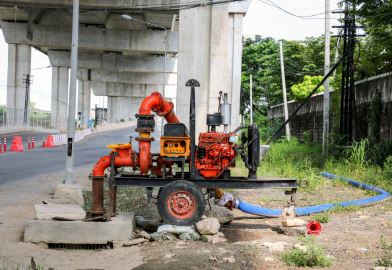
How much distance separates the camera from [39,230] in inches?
343

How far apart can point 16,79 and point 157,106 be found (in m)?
45.3

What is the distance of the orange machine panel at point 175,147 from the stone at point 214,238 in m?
1.61

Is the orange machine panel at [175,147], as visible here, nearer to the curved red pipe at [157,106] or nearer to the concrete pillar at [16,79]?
the curved red pipe at [157,106]

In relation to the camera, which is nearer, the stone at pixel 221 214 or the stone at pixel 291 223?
the stone at pixel 291 223

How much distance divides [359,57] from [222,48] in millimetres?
6459

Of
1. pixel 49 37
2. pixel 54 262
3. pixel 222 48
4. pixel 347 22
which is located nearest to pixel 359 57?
pixel 347 22

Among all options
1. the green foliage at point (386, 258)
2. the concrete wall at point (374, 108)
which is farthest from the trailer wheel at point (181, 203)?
the concrete wall at point (374, 108)

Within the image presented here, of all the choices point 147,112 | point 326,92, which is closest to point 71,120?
Answer: point 147,112

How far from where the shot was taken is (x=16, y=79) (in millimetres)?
51812

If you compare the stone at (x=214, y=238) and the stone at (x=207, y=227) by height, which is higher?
the stone at (x=207, y=227)

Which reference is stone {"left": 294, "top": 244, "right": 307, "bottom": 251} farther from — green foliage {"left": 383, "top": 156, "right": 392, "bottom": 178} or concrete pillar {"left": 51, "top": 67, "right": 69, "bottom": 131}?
concrete pillar {"left": 51, "top": 67, "right": 69, "bottom": 131}

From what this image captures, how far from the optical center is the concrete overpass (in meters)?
25.2

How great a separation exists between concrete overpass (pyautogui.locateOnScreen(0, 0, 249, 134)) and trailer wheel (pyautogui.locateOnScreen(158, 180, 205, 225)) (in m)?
14.6

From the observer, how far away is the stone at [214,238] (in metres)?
9.02
